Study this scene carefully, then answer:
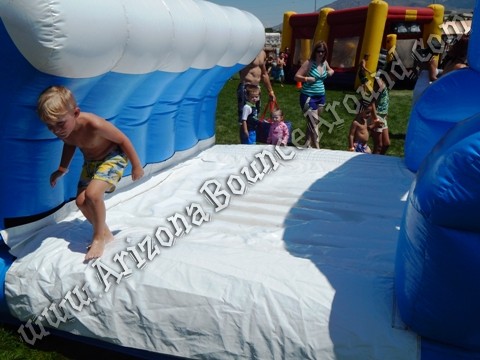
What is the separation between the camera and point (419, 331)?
4.89 feet

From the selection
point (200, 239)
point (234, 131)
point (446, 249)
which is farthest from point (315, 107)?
point (446, 249)

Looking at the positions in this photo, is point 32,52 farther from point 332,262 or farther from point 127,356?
point 332,262

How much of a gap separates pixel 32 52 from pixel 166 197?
4.17 feet

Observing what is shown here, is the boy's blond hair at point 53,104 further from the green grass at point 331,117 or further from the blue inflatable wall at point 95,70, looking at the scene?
the green grass at point 331,117

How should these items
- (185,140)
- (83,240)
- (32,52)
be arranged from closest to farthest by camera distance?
(32,52)
(83,240)
(185,140)

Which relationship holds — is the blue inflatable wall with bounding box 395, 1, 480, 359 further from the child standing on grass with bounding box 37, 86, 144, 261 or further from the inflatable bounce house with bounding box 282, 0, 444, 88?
the inflatable bounce house with bounding box 282, 0, 444, 88

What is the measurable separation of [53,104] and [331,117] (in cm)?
569

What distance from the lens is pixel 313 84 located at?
450cm

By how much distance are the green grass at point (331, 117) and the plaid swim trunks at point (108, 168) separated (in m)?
3.31

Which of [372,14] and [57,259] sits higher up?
[372,14]

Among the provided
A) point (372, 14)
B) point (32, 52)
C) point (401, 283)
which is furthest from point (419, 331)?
point (372, 14)

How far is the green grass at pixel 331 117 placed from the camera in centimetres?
546

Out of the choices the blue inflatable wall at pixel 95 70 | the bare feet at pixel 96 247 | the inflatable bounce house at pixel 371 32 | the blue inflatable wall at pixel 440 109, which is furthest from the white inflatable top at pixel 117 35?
the inflatable bounce house at pixel 371 32

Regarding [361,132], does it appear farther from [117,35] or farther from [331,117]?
[331,117]
